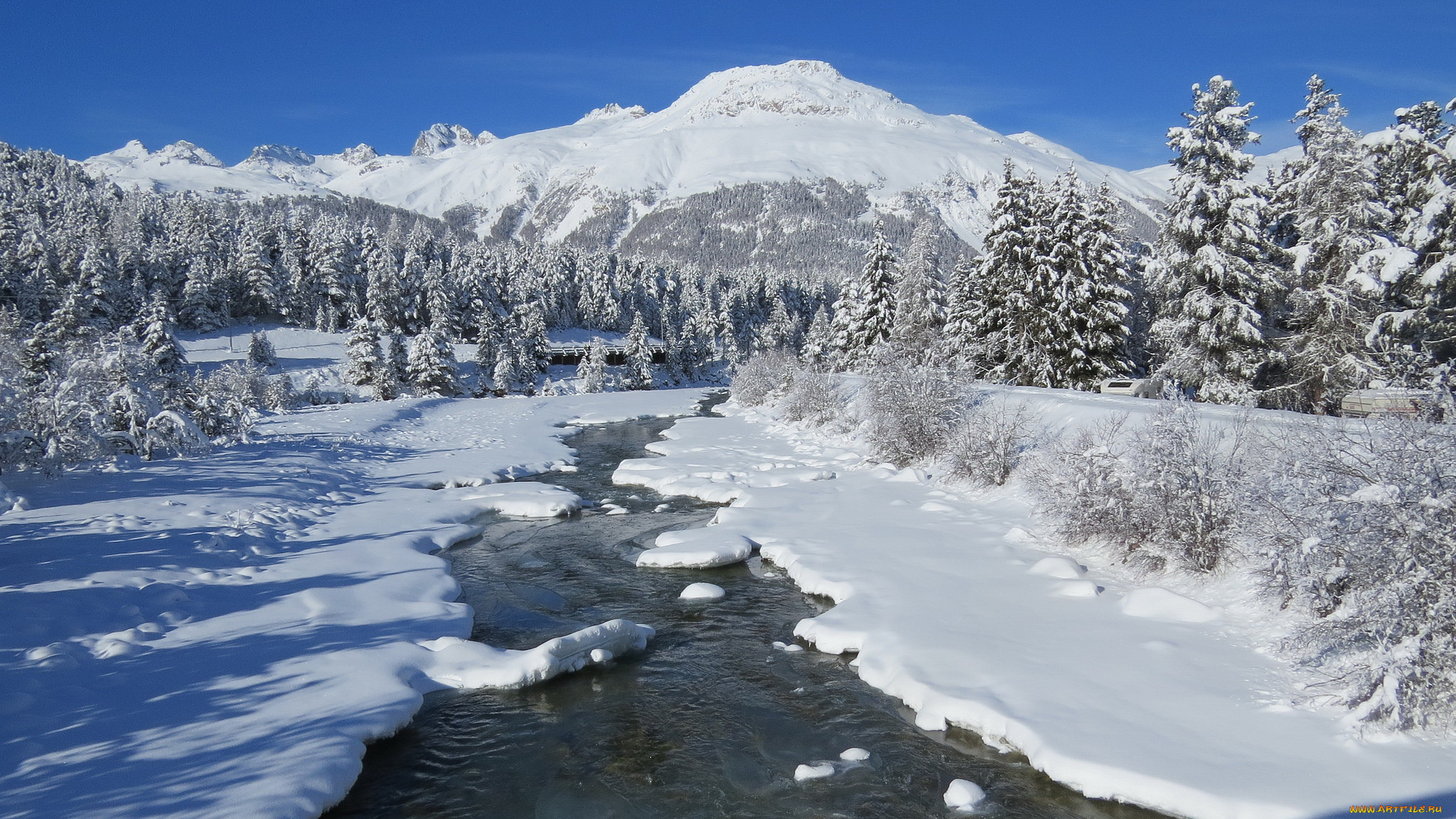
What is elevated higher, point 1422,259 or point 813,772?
point 1422,259

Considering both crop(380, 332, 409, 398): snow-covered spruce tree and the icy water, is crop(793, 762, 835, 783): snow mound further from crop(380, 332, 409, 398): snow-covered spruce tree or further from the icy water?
crop(380, 332, 409, 398): snow-covered spruce tree

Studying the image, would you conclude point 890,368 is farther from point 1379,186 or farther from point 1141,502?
point 1379,186

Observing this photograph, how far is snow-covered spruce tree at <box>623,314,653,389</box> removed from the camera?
249 feet

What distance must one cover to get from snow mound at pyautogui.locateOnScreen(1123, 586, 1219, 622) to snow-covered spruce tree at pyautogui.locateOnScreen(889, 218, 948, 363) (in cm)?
2852

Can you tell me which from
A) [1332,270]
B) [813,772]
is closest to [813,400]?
[1332,270]

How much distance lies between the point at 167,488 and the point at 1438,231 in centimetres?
3256

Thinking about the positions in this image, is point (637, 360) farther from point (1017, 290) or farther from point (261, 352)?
point (1017, 290)

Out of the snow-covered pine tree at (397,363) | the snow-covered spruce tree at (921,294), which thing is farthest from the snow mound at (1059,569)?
the snow-covered pine tree at (397,363)

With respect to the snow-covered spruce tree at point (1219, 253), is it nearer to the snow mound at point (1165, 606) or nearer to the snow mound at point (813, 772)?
the snow mound at point (1165, 606)

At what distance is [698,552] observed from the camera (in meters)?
14.0

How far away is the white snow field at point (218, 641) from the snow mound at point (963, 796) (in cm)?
492

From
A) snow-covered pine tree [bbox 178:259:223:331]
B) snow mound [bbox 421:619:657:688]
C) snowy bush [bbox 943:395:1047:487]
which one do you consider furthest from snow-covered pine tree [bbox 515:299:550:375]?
snow mound [bbox 421:619:657:688]

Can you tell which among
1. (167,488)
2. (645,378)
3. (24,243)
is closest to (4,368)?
(167,488)

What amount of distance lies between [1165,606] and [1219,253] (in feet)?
54.6
